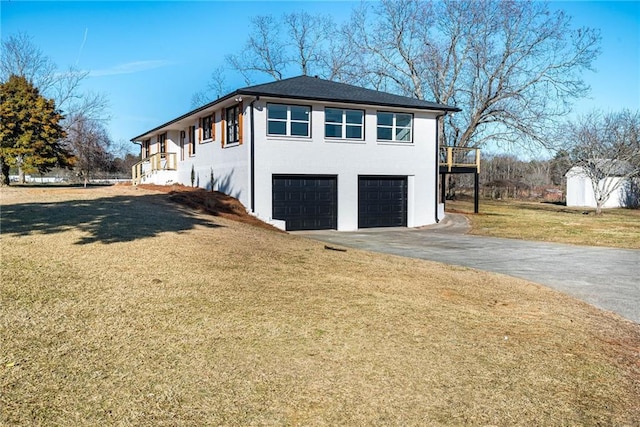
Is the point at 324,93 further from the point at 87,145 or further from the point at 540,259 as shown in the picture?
the point at 87,145

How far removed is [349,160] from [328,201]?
1.93 m

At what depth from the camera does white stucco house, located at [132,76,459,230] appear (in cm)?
1817

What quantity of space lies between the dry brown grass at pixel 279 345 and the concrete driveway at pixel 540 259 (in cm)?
116

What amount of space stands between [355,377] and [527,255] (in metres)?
9.91

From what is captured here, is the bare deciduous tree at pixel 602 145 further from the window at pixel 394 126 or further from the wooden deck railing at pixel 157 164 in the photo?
the wooden deck railing at pixel 157 164

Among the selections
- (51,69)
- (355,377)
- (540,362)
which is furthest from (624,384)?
(51,69)

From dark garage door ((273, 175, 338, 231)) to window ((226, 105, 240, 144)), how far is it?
270cm

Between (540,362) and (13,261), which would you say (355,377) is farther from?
(13,261)

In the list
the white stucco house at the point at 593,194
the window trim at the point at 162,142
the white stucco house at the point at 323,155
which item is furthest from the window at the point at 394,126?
the white stucco house at the point at 593,194

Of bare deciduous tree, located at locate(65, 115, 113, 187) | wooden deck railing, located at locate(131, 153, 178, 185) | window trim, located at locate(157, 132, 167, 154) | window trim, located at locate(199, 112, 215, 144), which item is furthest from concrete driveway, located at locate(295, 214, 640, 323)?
bare deciduous tree, located at locate(65, 115, 113, 187)

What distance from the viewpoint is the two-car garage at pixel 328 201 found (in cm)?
1877

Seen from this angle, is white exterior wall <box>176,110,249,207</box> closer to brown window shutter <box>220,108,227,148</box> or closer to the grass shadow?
brown window shutter <box>220,108,227,148</box>

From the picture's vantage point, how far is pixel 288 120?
18.6 m

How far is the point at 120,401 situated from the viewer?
3.50m
